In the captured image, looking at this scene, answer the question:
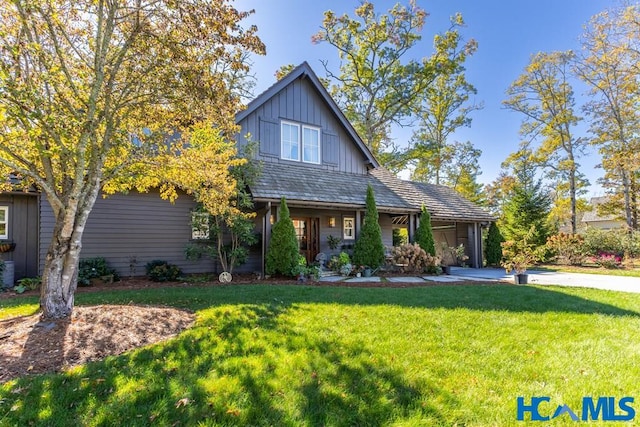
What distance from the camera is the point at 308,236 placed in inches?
476

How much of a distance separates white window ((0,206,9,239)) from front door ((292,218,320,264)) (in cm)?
809

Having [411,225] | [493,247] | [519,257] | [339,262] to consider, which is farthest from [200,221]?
[493,247]

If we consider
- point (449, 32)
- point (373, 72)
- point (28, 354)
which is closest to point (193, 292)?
point (28, 354)

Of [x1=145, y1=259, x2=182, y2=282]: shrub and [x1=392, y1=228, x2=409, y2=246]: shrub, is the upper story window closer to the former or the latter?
[x1=145, y1=259, x2=182, y2=282]: shrub

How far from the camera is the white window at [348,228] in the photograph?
1295 cm

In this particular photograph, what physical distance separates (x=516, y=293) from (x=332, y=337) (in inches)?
207

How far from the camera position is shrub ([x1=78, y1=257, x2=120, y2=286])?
809 centimetres

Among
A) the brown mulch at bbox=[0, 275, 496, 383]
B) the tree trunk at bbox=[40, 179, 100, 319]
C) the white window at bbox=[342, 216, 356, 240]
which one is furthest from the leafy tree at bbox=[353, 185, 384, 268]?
the tree trunk at bbox=[40, 179, 100, 319]

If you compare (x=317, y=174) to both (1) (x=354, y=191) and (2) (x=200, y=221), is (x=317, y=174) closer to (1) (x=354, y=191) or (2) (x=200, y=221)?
(1) (x=354, y=191)

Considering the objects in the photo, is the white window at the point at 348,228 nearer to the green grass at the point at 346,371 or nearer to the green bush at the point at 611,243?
the green grass at the point at 346,371

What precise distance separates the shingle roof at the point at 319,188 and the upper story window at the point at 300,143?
1.35 feet

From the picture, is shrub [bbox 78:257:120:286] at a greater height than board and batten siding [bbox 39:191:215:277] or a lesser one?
lesser

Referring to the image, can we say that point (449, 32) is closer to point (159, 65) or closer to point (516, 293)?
point (516, 293)

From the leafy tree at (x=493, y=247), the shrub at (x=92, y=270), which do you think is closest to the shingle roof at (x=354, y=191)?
the leafy tree at (x=493, y=247)
